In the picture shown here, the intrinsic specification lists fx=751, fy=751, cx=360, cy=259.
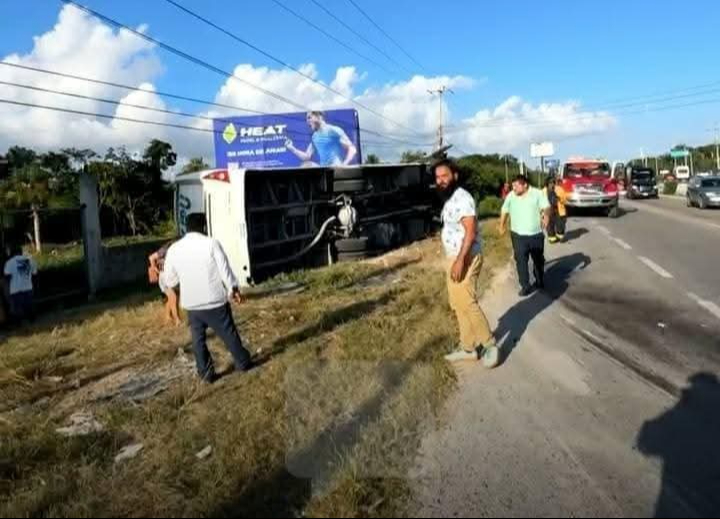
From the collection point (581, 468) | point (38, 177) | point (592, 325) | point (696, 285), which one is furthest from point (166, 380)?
point (38, 177)

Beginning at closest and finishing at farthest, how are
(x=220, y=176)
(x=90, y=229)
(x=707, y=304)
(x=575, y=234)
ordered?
(x=707, y=304) < (x=220, y=176) < (x=90, y=229) < (x=575, y=234)

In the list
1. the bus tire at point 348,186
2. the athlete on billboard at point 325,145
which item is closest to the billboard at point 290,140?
the athlete on billboard at point 325,145

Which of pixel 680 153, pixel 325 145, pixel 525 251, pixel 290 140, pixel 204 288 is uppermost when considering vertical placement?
pixel 680 153

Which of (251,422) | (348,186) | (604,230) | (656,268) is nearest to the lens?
(251,422)

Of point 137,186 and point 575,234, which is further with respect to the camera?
point 137,186

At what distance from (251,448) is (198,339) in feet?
7.42

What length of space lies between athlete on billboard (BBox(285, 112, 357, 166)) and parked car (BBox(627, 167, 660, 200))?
21.8m

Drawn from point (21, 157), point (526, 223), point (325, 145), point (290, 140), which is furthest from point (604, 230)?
point (21, 157)

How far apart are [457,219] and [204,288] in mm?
2318

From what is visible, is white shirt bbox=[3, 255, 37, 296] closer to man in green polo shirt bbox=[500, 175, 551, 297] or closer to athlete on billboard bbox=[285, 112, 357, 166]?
man in green polo shirt bbox=[500, 175, 551, 297]

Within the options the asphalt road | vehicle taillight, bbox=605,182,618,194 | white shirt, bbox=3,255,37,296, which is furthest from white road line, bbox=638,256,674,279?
vehicle taillight, bbox=605,182,618,194

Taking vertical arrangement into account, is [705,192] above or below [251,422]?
above

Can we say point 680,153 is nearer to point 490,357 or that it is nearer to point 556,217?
point 556,217

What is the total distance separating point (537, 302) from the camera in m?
10.1
